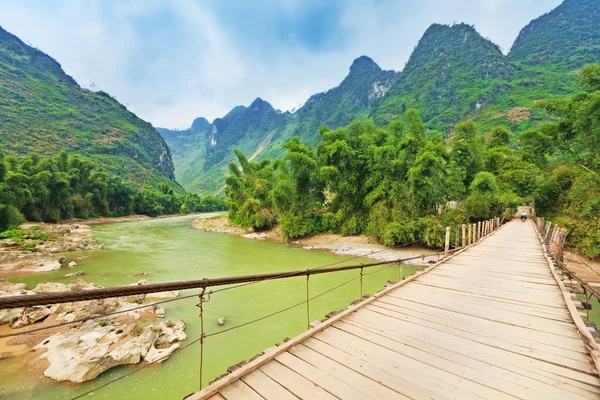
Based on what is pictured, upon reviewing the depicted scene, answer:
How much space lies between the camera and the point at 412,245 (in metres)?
14.1

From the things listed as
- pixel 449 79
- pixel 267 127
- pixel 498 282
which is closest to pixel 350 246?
pixel 498 282

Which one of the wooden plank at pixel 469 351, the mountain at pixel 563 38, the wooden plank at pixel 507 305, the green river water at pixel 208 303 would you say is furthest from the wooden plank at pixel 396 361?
the mountain at pixel 563 38

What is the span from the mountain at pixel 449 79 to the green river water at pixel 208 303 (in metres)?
46.9

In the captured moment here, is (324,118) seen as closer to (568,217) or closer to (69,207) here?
(69,207)

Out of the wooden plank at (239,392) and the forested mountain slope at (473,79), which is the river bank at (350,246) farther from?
the forested mountain slope at (473,79)

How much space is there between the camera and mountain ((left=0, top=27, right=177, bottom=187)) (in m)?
48.5

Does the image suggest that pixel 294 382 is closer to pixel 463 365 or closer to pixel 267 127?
pixel 463 365

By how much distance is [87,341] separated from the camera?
15.3ft

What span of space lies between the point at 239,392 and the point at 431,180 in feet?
45.0

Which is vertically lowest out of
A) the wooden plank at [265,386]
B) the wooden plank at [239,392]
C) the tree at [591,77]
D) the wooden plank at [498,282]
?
the wooden plank at [498,282]

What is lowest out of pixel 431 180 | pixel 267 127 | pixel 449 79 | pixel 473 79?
pixel 431 180

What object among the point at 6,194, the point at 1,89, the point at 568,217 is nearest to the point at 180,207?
the point at 6,194

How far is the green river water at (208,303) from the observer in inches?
156

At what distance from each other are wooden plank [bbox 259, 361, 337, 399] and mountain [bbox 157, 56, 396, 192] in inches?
3020
